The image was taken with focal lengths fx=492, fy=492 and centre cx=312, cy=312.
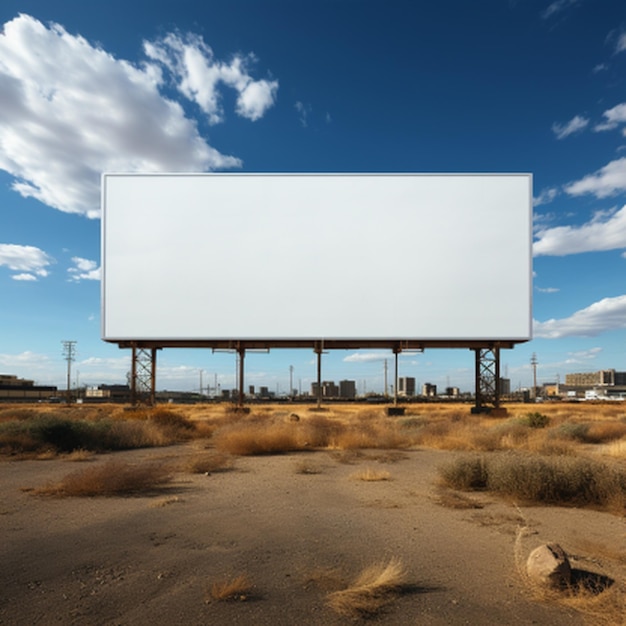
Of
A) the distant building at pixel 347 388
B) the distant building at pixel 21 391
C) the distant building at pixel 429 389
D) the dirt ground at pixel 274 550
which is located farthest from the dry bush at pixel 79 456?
the distant building at pixel 429 389

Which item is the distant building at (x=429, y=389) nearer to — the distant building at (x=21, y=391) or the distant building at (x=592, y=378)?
the distant building at (x=592, y=378)

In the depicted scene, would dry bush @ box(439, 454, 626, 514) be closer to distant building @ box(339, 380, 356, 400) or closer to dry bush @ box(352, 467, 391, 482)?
dry bush @ box(352, 467, 391, 482)

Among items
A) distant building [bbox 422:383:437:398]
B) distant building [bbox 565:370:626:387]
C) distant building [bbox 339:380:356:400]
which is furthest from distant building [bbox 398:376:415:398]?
distant building [bbox 565:370:626:387]

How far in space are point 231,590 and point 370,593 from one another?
1.26 metres

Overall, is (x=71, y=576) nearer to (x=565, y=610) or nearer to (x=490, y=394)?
(x=565, y=610)

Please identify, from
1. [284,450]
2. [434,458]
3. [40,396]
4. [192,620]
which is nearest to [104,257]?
[284,450]

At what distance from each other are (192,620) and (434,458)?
1054 cm

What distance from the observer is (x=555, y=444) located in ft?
44.0

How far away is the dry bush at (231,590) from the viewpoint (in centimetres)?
443

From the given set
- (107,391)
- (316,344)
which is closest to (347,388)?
(107,391)

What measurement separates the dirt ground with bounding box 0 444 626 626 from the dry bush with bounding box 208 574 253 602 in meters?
0.07

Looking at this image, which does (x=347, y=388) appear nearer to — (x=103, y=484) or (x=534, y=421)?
(x=534, y=421)

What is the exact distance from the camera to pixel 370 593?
14.5ft

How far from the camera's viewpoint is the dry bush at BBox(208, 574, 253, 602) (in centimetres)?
443
